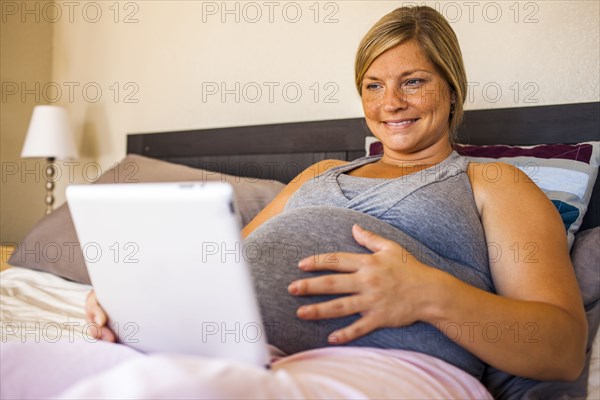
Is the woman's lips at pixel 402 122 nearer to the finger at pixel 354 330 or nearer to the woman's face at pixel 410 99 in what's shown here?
the woman's face at pixel 410 99

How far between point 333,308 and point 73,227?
1.37 m

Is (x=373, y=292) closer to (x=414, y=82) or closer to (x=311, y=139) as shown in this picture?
(x=414, y=82)

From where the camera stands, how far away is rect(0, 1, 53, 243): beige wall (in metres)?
3.15

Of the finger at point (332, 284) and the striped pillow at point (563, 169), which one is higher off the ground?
the striped pillow at point (563, 169)

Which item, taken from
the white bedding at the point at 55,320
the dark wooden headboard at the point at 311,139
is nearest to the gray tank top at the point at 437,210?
the white bedding at the point at 55,320

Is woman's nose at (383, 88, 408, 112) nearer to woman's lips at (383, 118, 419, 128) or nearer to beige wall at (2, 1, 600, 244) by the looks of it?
woman's lips at (383, 118, 419, 128)

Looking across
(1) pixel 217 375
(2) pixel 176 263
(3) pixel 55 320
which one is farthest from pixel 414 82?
(3) pixel 55 320

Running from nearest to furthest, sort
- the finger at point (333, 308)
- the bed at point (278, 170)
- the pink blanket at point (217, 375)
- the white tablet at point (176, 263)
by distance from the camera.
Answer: the pink blanket at point (217, 375) < the white tablet at point (176, 263) < the finger at point (333, 308) < the bed at point (278, 170)

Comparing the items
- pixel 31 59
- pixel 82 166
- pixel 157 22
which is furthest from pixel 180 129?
pixel 31 59

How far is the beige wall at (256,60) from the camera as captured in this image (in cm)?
168

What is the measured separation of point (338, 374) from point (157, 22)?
243 centimetres

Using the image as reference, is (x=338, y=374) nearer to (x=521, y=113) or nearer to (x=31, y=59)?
(x=521, y=113)

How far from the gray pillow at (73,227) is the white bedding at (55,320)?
0.12ft

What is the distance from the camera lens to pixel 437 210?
3.36 ft
